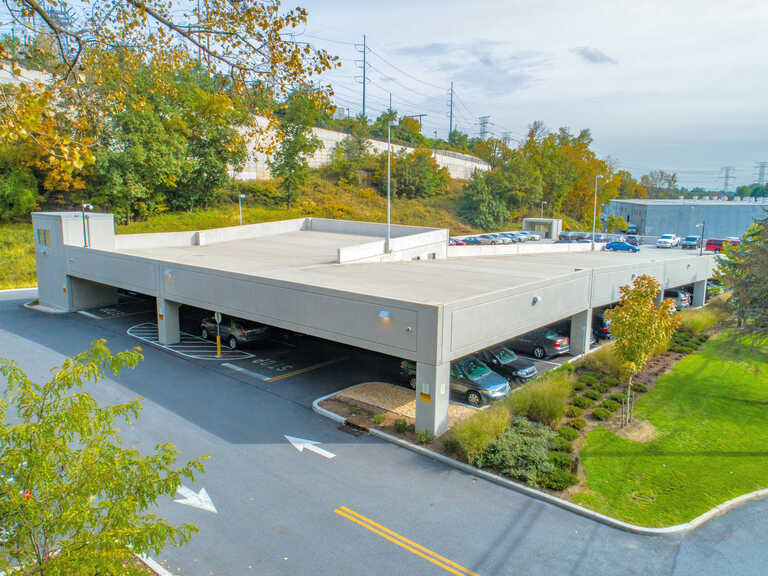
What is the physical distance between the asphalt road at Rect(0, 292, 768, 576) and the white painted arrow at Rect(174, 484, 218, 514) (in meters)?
0.14

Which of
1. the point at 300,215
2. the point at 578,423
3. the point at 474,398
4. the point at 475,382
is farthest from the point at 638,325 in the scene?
the point at 300,215

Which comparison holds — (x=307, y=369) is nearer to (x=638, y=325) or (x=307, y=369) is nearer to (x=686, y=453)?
(x=638, y=325)

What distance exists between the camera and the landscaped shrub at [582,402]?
59.8 feet

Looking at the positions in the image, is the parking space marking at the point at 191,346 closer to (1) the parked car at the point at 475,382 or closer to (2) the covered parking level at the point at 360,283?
(2) the covered parking level at the point at 360,283

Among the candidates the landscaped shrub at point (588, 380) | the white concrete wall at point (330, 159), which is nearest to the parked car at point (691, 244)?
the white concrete wall at point (330, 159)

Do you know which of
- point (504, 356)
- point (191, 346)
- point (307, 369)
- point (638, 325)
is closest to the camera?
point (638, 325)

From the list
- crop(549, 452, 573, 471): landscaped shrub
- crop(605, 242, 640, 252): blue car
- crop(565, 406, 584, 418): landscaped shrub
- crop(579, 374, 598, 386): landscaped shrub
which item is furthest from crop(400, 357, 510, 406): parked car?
crop(605, 242, 640, 252): blue car

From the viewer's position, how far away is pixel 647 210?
8075 centimetres

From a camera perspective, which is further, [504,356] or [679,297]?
[679,297]

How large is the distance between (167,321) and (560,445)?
58.6ft

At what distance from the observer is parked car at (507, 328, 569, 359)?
23.9 m

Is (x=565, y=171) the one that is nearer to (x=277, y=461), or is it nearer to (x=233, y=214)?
(x=233, y=214)

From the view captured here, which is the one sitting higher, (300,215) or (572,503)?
(300,215)

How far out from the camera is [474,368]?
19203 mm
